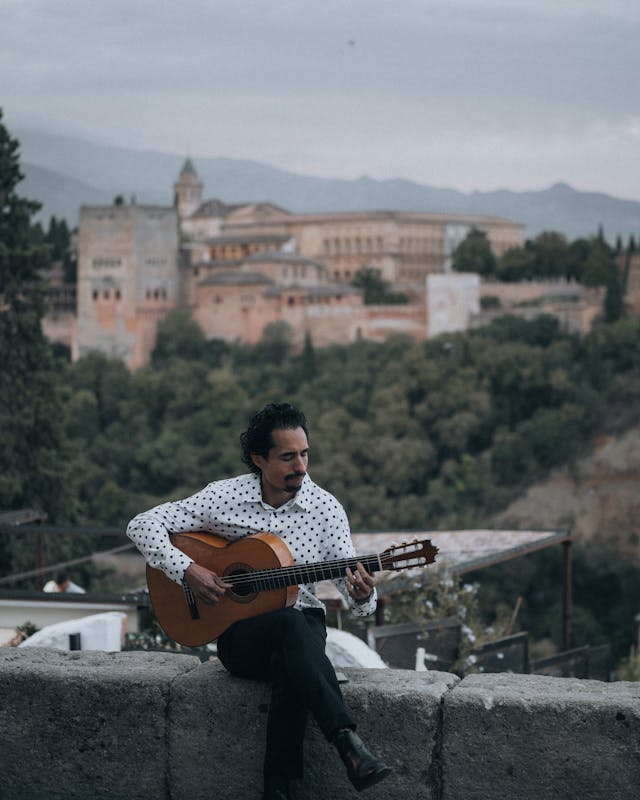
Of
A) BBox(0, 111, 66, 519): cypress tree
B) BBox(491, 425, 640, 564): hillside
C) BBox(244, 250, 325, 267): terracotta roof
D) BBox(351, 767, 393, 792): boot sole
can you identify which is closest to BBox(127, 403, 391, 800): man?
BBox(351, 767, 393, 792): boot sole

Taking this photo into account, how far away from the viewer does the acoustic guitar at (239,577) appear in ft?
13.5

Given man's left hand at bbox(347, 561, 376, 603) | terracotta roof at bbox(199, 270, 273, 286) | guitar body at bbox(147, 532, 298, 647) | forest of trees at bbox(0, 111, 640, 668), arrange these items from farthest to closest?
terracotta roof at bbox(199, 270, 273, 286) → forest of trees at bbox(0, 111, 640, 668) → guitar body at bbox(147, 532, 298, 647) → man's left hand at bbox(347, 561, 376, 603)

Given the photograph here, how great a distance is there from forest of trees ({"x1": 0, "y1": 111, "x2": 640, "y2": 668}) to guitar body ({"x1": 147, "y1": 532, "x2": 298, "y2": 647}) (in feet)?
115

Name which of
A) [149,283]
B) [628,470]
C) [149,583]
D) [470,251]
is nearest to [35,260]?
[149,583]

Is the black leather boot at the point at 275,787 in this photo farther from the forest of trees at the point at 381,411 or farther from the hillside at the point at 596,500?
the hillside at the point at 596,500

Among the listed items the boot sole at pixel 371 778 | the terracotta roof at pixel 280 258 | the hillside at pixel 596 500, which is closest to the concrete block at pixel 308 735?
the boot sole at pixel 371 778

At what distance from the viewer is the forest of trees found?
45875 mm

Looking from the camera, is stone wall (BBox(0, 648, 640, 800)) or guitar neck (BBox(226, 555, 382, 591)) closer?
stone wall (BBox(0, 648, 640, 800))

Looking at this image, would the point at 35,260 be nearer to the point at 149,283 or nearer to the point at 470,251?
the point at 149,283

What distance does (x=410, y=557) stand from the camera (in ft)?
13.0

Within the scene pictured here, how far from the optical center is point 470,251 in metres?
62.3

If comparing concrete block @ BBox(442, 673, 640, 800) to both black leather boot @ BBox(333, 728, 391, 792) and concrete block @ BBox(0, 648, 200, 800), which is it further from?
concrete block @ BBox(0, 648, 200, 800)

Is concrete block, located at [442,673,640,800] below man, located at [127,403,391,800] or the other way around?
below

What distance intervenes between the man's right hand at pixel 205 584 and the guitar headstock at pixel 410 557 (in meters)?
0.51
